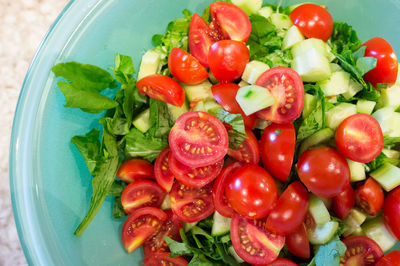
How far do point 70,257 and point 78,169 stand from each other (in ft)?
1.33

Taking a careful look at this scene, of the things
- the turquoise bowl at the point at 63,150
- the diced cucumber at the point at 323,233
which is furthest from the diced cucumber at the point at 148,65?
the diced cucumber at the point at 323,233

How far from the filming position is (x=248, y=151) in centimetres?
147

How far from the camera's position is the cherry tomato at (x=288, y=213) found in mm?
1366

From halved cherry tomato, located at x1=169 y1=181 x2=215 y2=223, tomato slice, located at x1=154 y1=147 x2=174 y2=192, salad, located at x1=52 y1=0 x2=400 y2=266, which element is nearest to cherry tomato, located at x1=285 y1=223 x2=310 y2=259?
salad, located at x1=52 y1=0 x2=400 y2=266

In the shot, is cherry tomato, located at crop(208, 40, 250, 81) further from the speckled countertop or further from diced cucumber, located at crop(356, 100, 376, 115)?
the speckled countertop

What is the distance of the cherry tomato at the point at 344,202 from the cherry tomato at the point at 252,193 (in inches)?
12.5

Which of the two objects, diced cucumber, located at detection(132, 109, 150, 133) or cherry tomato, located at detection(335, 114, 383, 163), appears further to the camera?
diced cucumber, located at detection(132, 109, 150, 133)

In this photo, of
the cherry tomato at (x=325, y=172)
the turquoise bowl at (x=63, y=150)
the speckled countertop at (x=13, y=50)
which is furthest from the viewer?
the speckled countertop at (x=13, y=50)

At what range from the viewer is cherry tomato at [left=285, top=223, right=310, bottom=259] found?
4.70ft

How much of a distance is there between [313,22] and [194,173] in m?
1.02

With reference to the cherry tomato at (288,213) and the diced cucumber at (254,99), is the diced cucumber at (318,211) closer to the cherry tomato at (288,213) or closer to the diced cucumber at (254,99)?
the cherry tomato at (288,213)

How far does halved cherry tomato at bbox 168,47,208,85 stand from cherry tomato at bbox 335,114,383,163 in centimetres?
71

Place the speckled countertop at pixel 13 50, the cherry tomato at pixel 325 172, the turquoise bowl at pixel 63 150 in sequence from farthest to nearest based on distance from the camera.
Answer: the speckled countertop at pixel 13 50
the turquoise bowl at pixel 63 150
the cherry tomato at pixel 325 172

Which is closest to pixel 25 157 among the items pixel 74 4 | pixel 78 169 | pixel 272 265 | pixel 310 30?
pixel 78 169
